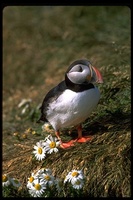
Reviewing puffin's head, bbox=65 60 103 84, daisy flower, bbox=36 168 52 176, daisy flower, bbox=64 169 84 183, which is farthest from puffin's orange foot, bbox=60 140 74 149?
puffin's head, bbox=65 60 103 84

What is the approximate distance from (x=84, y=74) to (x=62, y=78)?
9.65 ft

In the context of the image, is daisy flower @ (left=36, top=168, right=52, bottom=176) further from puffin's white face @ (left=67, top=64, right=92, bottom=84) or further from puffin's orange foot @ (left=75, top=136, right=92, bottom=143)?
puffin's white face @ (left=67, top=64, right=92, bottom=84)

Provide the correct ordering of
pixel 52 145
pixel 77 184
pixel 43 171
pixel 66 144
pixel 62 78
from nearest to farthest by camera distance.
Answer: pixel 77 184
pixel 43 171
pixel 52 145
pixel 66 144
pixel 62 78

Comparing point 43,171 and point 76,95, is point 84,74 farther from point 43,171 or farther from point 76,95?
point 43,171

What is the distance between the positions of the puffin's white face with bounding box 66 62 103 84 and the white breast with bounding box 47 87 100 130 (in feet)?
0.26

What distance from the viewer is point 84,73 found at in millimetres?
3166

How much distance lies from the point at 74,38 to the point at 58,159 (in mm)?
3986

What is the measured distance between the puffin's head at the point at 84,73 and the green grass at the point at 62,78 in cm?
52

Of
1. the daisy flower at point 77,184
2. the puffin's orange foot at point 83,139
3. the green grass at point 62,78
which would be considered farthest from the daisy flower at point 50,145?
the daisy flower at point 77,184

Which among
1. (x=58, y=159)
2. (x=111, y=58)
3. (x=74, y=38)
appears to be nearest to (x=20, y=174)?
(x=58, y=159)

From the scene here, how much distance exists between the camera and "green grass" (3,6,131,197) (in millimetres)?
3277

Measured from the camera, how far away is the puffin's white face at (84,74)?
3.16 meters

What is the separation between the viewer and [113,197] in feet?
10.4

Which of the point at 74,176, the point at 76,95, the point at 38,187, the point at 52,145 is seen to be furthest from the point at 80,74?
the point at 38,187
